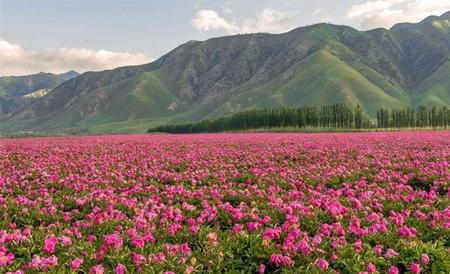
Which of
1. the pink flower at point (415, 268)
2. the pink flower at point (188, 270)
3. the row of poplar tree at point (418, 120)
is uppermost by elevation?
the row of poplar tree at point (418, 120)

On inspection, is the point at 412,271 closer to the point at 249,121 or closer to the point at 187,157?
the point at 187,157

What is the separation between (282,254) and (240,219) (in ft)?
6.92

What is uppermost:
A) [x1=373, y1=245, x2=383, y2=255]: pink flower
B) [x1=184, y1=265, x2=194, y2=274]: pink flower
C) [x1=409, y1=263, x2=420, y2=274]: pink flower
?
[x1=184, y1=265, x2=194, y2=274]: pink flower

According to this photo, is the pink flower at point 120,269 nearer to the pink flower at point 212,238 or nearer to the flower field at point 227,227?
the flower field at point 227,227

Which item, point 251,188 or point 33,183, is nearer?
point 251,188

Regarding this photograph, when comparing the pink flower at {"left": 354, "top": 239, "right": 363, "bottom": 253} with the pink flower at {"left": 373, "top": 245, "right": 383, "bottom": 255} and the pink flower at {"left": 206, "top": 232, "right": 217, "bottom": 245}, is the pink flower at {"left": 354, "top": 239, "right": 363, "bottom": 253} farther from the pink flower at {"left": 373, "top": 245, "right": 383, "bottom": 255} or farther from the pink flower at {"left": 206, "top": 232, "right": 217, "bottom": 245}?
the pink flower at {"left": 206, "top": 232, "right": 217, "bottom": 245}

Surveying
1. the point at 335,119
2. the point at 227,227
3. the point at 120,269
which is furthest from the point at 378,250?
the point at 335,119

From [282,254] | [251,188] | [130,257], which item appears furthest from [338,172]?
[130,257]

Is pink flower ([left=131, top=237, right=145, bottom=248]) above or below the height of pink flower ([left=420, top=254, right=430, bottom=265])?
above

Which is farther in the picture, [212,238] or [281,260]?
[212,238]

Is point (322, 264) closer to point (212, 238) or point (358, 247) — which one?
point (358, 247)

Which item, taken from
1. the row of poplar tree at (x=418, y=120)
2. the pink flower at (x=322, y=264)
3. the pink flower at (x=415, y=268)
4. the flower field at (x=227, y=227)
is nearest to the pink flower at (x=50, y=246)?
the flower field at (x=227, y=227)

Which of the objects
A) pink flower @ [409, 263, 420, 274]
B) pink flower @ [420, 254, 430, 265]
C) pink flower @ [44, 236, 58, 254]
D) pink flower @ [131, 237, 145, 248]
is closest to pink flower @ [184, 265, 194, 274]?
pink flower @ [131, 237, 145, 248]

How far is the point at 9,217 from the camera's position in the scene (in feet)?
30.1
